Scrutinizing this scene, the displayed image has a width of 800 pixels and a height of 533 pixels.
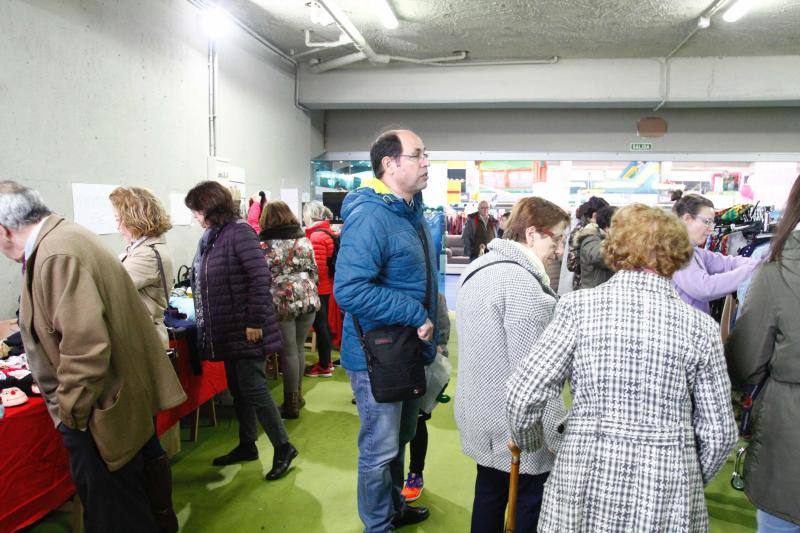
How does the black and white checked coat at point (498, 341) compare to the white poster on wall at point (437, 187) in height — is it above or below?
below

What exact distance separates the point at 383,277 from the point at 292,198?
5638 mm

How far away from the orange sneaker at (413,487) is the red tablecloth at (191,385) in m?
1.33

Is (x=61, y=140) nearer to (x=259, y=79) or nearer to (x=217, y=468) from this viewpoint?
(x=217, y=468)

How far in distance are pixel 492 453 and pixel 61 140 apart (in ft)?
11.1

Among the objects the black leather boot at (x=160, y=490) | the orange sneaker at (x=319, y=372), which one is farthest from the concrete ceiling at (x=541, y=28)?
the black leather boot at (x=160, y=490)

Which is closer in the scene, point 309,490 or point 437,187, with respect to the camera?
point 309,490

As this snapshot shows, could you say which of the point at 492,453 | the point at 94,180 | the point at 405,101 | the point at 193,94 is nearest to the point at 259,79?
the point at 193,94

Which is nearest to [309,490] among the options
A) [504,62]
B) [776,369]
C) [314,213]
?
[776,369]

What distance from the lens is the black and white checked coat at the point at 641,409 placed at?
1209 mm

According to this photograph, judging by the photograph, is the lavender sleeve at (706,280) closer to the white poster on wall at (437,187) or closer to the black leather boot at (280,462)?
the black leather boot at (280,462)

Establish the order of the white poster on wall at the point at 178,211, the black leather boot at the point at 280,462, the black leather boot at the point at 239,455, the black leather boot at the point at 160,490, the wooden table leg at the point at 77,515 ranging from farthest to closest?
the white poster on wall at the point at 178,211 → the black leather boot at the point at 239,455 → the black leather boot at the point at 280,462 → the wooden table leg at the point at 77,515 → the black leather boot at the point at 160,490

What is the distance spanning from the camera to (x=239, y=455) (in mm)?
3066

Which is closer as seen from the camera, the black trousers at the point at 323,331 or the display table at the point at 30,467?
the display table at the point at 30,467

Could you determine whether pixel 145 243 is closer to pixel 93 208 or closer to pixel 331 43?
pixel 93 208
